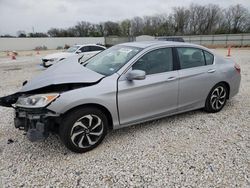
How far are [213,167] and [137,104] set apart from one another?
1288 mm

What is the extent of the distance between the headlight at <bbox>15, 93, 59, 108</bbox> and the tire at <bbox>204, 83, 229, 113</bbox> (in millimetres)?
2874

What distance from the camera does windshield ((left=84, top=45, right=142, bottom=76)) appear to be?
2.98m

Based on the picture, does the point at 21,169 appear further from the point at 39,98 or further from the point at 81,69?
the point at 81,69

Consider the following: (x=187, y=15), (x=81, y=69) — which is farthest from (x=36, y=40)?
(x=187, y=15)

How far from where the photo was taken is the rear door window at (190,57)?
3384 mm

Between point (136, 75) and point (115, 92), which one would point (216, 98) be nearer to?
point (136, 75)

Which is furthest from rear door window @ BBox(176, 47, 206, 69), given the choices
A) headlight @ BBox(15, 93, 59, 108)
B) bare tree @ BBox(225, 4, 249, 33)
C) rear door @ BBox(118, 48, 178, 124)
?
bare tree @ BBox(225, 4, 249, 33)

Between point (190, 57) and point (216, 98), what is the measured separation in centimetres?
105

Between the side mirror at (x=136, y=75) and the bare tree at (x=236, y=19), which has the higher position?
the bare tree at (x=236, y=19)

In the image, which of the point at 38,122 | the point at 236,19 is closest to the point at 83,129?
the point at 38,122

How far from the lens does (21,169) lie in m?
2.41

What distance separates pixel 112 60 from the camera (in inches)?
129

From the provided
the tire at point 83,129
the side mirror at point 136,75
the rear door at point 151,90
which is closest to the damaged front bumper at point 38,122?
the tire at point 83,129

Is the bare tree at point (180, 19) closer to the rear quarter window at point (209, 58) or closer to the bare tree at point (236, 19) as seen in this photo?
the bare tree at point (236, 19)
